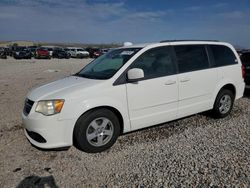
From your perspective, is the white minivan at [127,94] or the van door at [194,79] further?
the van door at [194,79]

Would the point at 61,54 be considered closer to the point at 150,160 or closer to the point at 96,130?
the point at 96,130

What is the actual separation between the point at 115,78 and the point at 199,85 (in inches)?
76.3

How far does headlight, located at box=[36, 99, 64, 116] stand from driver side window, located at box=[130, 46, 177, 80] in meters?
1.39

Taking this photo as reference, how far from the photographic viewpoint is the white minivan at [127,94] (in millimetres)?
3725

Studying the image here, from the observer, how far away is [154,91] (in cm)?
435

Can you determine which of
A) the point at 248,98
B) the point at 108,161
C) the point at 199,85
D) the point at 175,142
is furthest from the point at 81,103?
the point at 248,98

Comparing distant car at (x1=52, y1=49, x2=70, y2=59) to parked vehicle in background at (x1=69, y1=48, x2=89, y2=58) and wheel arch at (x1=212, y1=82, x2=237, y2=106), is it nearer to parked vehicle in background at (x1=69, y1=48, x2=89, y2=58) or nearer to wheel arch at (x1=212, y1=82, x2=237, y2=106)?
parked vehicle in background at (x1=69, y1=48, x2=89, y2=58)

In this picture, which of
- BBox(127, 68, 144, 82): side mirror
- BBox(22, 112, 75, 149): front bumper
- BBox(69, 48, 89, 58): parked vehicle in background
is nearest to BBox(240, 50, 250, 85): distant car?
BBox(127, 68, 144, 82): side mirror

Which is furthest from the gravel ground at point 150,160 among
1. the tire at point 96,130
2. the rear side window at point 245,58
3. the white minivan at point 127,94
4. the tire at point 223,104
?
the rear side window at point 245,58

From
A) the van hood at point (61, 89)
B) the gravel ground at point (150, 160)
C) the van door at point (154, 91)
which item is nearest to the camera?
the gravel ground at point (150, 160)

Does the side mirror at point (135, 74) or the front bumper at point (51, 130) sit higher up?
the side mirror at point (135, 74)

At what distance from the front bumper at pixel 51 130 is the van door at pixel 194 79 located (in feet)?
7.41

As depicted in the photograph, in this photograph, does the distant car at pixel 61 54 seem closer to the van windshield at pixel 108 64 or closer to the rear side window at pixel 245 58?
the rear side window at pixel 245 58

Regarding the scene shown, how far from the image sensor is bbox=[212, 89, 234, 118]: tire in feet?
17.9
